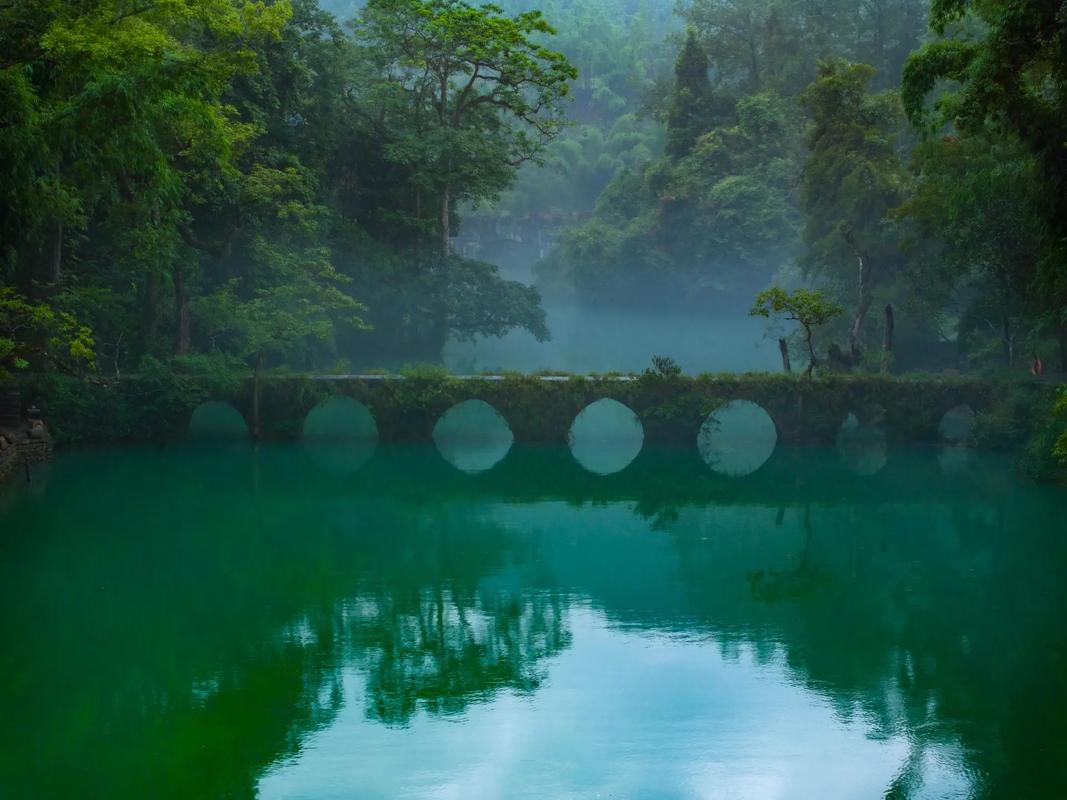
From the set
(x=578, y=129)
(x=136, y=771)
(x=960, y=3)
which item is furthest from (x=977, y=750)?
(x=578, y=129)

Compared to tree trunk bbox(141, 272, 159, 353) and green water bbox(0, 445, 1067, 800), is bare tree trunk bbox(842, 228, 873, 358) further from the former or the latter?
tree trunk bbox(141, 272, 159, 353)

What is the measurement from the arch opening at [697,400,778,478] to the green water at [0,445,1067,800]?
4589mm

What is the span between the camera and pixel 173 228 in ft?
92.0

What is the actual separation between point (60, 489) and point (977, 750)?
19.8 meters

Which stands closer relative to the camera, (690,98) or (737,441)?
(737,441)

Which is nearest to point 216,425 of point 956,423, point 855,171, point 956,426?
point 855,171

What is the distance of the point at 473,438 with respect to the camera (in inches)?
1473

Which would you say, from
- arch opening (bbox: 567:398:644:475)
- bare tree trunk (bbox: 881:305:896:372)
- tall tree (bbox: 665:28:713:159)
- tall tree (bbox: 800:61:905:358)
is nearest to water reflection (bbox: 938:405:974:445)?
bare tree trunk (bbox: 881:305:896:372)

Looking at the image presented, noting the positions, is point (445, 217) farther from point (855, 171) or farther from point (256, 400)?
point (855, 171)

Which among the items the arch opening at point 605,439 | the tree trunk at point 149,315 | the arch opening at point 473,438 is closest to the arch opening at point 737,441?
the arch opening at point 605,439

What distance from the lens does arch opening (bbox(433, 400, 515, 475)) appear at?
105 ft

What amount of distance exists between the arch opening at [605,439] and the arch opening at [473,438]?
230cm

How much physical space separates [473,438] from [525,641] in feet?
72.5

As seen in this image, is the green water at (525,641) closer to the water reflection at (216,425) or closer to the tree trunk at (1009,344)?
the water reflection at (216,425)
